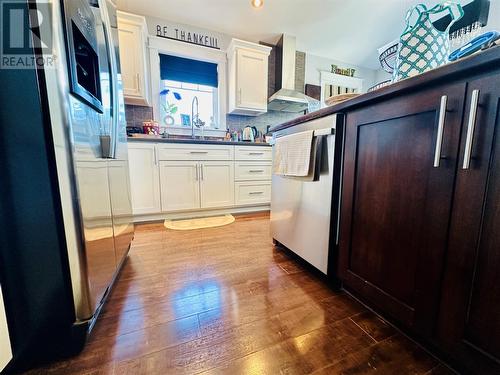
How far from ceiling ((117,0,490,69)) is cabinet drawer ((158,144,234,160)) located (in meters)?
1.71

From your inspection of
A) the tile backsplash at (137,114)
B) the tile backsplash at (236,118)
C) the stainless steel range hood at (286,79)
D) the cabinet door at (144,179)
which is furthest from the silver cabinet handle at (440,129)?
the tile backsplash at (137,114)

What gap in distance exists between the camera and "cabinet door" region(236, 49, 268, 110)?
283 cm

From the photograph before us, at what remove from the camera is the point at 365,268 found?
2.98 feet

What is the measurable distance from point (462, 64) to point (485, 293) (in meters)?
0.62

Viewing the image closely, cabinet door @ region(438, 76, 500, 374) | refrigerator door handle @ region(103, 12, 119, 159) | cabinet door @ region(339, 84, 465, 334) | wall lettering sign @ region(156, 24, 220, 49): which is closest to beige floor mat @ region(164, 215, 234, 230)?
refrigerator door handle @ region(103, 12, 119, 159)

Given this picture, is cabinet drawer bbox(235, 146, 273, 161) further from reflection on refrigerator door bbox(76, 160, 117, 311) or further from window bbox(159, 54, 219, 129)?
reflection on refrigerator door bbox(76, 160, 117, 311)

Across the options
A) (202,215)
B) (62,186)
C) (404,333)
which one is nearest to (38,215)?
(62,186)

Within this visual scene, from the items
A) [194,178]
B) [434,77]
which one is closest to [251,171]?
[194,178]

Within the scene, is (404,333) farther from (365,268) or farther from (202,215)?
(202,215)

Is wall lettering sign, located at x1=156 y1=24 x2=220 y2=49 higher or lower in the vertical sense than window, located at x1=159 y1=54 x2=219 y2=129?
higher

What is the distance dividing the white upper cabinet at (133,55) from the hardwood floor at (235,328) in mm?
2036

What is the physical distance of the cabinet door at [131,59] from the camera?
228 cm

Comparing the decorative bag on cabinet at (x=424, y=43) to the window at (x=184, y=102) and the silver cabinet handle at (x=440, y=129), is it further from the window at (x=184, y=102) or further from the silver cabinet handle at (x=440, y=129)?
the window at (x=184, y=102)

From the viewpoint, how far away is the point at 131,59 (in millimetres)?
2352
